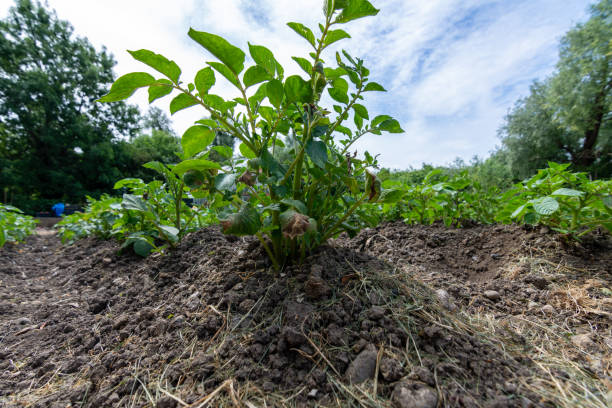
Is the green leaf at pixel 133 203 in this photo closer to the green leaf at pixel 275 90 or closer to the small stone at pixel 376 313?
the green leaf at pixel 275 90

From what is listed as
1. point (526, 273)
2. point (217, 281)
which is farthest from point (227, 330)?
point (526, 273)

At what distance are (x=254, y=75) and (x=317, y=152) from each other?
1.27ft

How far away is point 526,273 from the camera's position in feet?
4.70

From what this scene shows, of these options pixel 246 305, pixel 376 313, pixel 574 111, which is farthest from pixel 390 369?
pixel 574 111

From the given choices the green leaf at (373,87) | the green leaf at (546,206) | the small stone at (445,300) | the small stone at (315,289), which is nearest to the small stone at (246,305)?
the small stone at (315,289)

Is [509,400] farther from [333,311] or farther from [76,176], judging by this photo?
[76,176]

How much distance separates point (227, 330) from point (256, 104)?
91 centimetres

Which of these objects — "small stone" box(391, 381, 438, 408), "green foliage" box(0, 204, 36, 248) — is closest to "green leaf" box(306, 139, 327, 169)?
"small stone" box(391, 381, 438, 408)

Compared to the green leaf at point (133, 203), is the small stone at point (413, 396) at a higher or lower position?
lower

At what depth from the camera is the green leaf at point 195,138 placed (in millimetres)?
1027

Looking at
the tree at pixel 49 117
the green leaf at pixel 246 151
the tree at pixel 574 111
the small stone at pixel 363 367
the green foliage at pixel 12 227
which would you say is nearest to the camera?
the small stone at pixel 363 367

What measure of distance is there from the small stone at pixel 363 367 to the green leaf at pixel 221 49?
106 centimetres

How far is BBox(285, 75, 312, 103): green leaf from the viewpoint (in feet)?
3.10

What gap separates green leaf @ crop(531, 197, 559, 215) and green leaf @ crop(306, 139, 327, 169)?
130 centimetres
